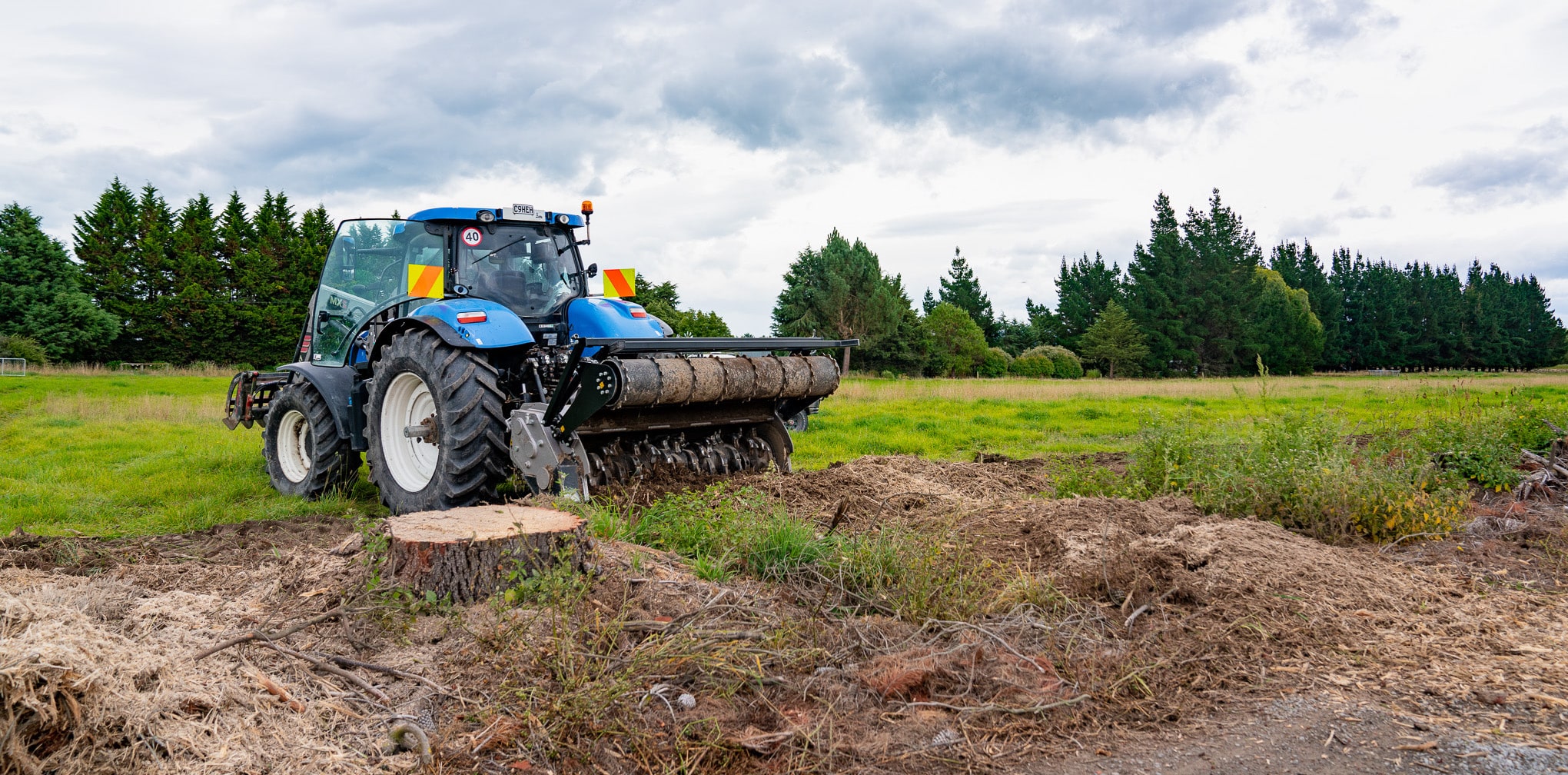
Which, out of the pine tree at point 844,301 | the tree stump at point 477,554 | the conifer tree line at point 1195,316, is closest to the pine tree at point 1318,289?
the conifer tree line at point 1195,316

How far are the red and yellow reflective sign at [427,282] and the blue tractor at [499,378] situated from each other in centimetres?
1

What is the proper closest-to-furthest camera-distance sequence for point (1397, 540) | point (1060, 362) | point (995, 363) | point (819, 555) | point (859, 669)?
point (859, 669) < point (819, 555) < point (1397, 540) < point (1060, 362) < point (995, 363)

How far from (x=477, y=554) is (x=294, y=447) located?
530 cm

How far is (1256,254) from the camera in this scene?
55.6 metres

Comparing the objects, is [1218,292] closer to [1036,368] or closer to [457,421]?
[1036,368]

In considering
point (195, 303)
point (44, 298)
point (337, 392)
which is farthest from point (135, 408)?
point (44, 298)

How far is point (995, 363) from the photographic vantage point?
167 feet

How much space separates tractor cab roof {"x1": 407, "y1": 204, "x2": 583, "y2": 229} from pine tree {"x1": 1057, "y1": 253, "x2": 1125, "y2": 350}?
52.8 m

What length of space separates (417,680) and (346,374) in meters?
4.96

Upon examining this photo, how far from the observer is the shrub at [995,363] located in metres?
49.1

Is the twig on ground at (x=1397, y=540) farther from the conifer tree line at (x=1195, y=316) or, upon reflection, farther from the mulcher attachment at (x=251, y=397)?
the conifer tree line at (x=1195, y=316)

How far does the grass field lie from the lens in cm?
731

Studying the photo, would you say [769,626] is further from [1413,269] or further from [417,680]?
[1413,269]

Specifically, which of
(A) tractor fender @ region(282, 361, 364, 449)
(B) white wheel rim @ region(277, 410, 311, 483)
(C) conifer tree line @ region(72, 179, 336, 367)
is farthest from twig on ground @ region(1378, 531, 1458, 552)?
(C) conifer tree line @ region(72, 179, 336, 367)
